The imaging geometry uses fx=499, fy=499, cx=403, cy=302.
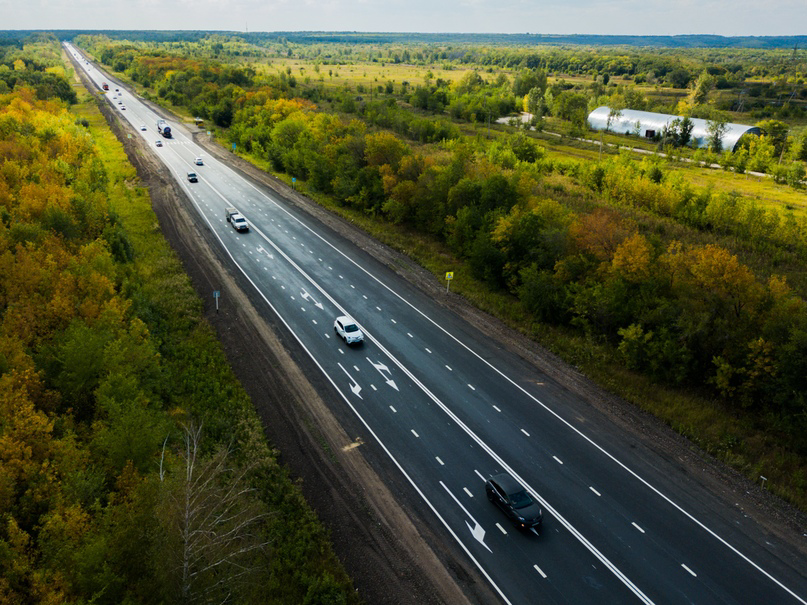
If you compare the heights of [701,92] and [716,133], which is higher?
[701,92]

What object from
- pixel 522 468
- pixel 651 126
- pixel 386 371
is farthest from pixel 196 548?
pixel 651 126

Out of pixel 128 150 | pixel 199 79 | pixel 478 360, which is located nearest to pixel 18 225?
pixel 478 360

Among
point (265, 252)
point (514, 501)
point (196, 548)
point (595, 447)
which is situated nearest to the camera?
point (196, 548)

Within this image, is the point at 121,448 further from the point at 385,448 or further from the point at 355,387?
the point at 355,387

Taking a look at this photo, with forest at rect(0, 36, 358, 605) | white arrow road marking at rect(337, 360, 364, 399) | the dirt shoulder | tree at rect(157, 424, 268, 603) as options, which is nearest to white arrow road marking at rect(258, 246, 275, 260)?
the dirt shoulder

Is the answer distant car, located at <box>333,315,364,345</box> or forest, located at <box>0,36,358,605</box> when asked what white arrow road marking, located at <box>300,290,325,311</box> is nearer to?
distant car, located at <box>333,315,364,345</box>

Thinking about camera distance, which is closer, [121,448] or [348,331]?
[121,448]

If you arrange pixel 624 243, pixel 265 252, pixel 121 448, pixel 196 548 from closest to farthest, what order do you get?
pixel 196 548
pixel 121 448
pixel 624 243
pixel 265 252
